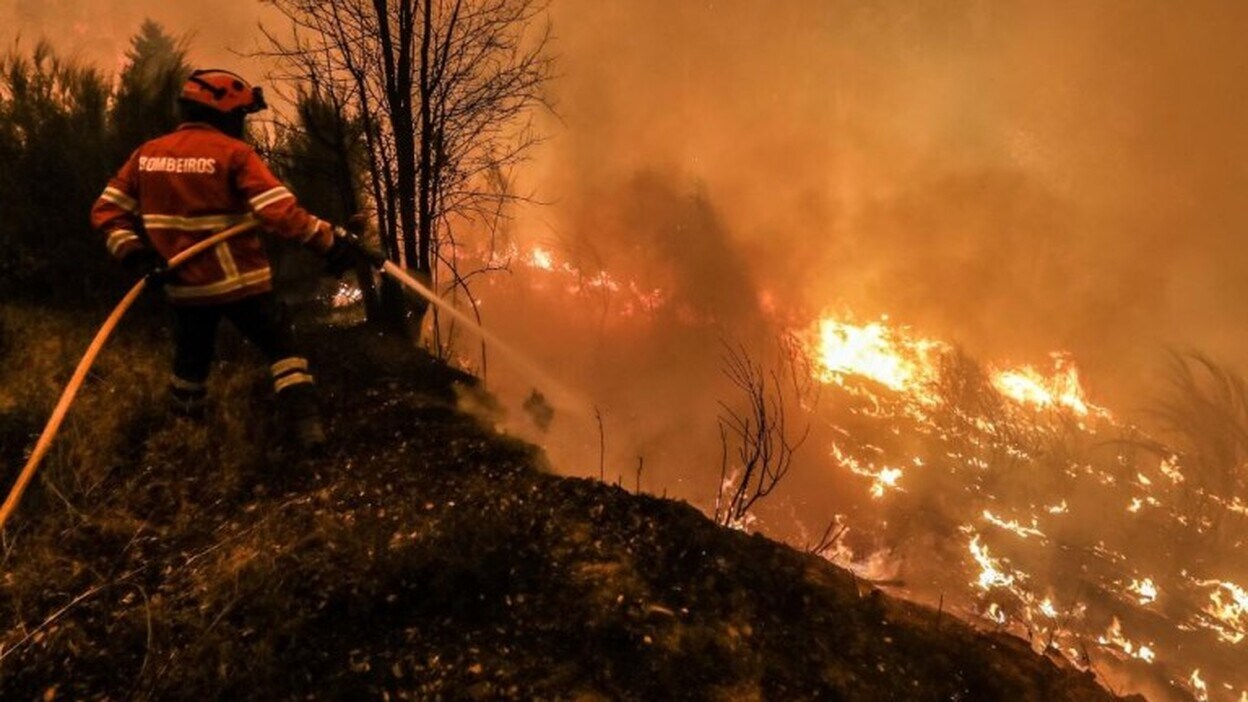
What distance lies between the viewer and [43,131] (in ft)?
20.7

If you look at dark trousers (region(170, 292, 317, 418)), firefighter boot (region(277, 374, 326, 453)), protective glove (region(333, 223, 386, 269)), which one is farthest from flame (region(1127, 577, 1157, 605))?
dark trousers (region(170, 292, 317, 418))

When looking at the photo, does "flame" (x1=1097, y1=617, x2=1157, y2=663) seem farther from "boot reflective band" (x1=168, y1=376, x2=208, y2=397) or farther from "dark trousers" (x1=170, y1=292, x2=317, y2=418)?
"boot reflective band" (x1=168, y1=376, x2=208, y2=397)

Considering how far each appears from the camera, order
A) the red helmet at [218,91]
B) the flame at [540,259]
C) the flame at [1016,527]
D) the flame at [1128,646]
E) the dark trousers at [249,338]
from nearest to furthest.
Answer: the red helmet at [218,91], the dark trousers at [249,338], the flame at [1128,646], the flame at [1016,527], the flame at [540,259]

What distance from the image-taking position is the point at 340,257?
170 inches

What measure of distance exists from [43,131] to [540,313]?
218ft

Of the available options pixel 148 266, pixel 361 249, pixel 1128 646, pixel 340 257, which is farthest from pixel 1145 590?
pixel 148 266

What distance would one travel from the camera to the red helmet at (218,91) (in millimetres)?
3887

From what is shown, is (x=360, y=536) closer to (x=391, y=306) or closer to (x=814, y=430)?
(x=391, y=306)

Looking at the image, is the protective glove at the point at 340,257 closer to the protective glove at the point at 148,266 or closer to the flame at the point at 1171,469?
the protective glove at the point at 148,266

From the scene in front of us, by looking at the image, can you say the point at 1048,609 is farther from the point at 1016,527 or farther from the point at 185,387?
the point at 185,387

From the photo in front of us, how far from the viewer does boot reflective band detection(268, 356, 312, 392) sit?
4309 millimetres

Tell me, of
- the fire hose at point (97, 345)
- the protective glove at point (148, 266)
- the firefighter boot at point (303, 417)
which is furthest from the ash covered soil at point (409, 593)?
the protective glove at point (148, 266)

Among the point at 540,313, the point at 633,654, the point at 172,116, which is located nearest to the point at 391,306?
the point at 172,116

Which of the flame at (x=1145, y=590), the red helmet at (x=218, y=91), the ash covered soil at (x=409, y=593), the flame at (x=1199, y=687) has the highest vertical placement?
the flame at (x=1145, y=590)
